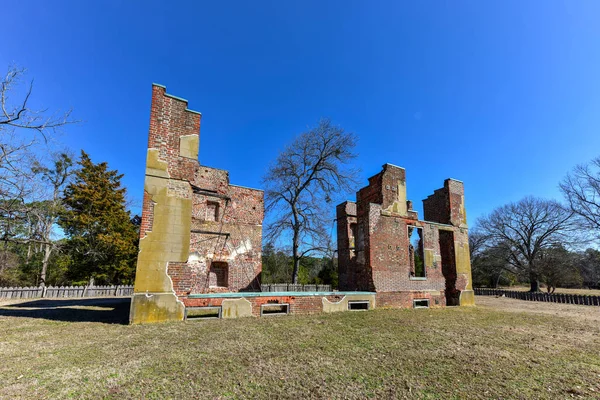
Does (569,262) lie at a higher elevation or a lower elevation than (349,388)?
higher

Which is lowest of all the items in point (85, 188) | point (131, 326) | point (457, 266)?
point (131, 326)

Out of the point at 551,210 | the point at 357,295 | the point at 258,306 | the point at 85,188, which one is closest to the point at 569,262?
the point at 551,210

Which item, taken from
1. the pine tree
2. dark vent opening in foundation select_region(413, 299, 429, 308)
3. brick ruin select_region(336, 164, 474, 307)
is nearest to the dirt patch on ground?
brick ruin select_region(336, 164, 474, 307)

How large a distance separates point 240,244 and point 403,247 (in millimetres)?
9073

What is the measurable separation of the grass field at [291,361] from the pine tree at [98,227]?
14049 mm

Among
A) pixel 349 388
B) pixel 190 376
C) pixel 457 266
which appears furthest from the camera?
pixel 457 266

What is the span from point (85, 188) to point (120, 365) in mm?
22099

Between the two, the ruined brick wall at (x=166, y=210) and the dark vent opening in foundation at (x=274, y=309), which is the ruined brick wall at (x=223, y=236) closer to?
the ruined brick wall at (x=166, y=210)

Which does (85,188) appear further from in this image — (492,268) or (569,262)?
(569,262)

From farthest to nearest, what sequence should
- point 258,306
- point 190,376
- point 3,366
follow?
point 258,306 < point 3,366 < point 190,376

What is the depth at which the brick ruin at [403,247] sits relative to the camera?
12.5m

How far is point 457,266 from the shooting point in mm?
14648

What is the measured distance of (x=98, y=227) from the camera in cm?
2147

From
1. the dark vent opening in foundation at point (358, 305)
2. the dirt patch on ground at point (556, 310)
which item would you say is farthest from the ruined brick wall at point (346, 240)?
the dirt patch on ground at point (556, 310)
